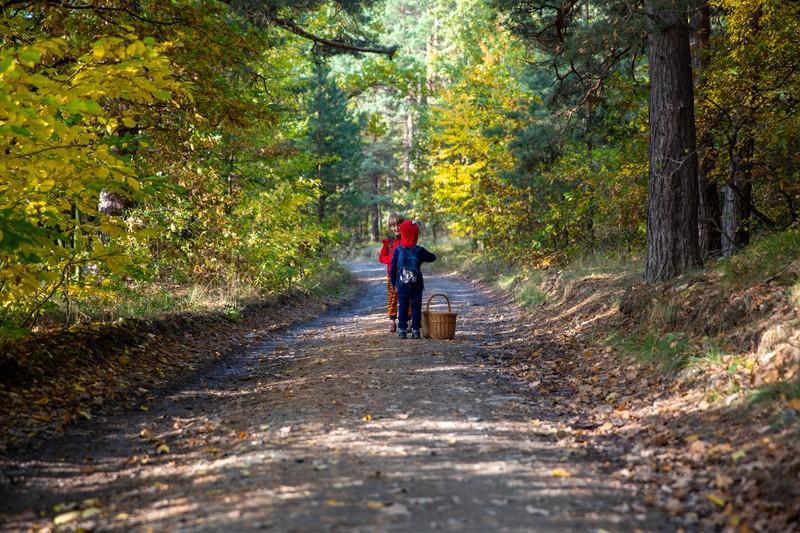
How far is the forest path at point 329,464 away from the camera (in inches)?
159

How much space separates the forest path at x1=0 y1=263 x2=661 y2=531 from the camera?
13.2ft

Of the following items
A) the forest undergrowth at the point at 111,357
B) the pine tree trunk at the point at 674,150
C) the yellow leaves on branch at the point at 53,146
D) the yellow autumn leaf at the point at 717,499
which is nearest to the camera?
the yellow autumn leaf at the point at 717,499

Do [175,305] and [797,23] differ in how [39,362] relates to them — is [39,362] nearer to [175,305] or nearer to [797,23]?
[175,305]

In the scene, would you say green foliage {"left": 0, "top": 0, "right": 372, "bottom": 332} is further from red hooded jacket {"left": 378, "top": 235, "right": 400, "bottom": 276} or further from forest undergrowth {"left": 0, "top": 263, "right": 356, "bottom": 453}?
red hooded jacket {"left": 378, "top": 235, "right": 400, "bottom": 276}

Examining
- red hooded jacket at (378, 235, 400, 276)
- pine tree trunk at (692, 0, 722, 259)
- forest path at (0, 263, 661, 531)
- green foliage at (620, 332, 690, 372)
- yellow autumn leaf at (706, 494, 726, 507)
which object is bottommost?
yellow autumn leaf at (706, 494, 726, 507)

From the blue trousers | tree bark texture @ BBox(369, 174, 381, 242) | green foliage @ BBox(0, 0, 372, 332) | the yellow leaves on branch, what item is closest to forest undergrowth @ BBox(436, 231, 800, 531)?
the blue trousers

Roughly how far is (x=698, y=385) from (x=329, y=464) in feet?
12.1

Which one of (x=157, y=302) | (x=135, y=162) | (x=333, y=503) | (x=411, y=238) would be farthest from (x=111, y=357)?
(x=333, y=503)

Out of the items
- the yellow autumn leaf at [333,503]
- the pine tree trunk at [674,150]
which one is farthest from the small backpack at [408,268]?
the yellow autumn leaf at [333,503]

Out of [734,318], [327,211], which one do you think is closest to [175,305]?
[734,318]

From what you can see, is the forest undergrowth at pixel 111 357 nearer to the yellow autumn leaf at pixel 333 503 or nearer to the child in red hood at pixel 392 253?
the child in red hood at pixel 392 253

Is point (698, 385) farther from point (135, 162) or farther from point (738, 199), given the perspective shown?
point (135, 162)

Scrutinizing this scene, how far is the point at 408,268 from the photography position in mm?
11336

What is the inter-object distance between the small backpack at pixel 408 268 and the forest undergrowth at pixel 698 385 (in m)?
2.22
